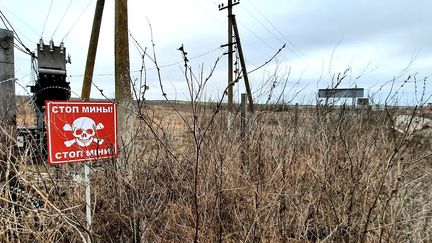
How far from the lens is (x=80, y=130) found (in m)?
2.35

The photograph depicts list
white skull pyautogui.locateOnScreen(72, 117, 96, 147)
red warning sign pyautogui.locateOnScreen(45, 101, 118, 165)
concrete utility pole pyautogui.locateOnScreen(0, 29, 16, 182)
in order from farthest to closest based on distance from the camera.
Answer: concrete utility pole pyautogui.locateOnScreen(0, 29, 16, 182) < white skull pyautogui.locateOnScreen(72, 117, 96, 147) < red warning sign pyautogui.locateOnScreen(45, 101, 118, 165)

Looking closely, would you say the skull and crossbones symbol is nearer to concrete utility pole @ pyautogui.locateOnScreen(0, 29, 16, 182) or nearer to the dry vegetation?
the dry vegetation

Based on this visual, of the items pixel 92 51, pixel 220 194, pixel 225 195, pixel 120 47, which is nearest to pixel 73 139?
pixel 220 194

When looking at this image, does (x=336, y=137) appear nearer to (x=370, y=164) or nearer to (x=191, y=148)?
(x=370, y=164)

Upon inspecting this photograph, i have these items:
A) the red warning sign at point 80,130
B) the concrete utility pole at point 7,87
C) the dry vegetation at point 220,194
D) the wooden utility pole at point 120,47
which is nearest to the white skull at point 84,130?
the red warning sign at point 80,130

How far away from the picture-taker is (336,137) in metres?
3.66

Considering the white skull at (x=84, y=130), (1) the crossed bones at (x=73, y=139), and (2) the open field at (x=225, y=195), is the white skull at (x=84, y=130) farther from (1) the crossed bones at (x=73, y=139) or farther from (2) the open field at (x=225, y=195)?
(2) the open field at (x=225, y=195)

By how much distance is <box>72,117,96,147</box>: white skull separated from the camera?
7.66 feet

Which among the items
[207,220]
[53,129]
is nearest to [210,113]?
[207,220]

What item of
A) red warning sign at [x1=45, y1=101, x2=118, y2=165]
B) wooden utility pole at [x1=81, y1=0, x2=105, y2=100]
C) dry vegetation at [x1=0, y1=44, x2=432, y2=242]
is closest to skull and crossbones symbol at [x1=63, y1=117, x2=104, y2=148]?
red warning sign at [x1=45, y1=101, x2=118, y2=165]

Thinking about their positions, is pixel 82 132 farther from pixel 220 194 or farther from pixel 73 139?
pixel 220 194

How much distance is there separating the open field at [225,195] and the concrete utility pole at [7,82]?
343mm

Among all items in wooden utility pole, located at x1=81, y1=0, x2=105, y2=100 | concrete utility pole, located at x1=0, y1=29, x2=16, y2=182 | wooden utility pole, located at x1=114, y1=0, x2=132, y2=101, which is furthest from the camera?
wooden utility pole, located at x1=81, y1=0, x2=105, y2=100

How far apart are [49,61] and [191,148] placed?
16.1 ft
